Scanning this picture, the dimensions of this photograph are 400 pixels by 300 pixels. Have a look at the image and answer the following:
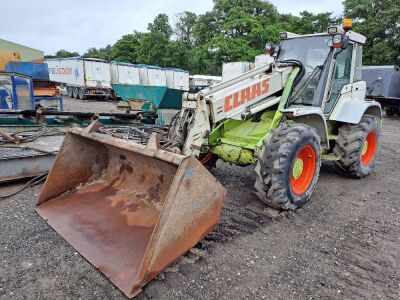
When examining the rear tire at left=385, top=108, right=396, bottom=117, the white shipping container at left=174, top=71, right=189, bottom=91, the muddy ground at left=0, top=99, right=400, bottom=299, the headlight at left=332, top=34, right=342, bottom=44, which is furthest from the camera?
the white shipping container at left=174, top=71, right=189, bottom=91

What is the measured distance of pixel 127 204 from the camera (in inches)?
125

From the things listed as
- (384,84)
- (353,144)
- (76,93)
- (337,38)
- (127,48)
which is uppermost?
(127,48)

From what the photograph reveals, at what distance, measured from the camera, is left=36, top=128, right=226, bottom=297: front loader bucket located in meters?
2.31

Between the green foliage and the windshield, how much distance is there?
2004 cm

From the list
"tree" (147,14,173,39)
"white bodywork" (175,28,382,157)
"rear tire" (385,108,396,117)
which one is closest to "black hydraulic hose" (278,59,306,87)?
"white bodywork" (175,28,382,157)

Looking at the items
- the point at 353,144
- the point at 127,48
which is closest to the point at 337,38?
the point at 353,144

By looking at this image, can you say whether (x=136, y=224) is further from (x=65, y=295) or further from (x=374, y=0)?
(x=374, y=0)

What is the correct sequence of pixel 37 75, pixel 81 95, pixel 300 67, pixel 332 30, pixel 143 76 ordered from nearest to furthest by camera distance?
pixel 332 30 < pixel 300 67 < pixel 37 75 < pixel 81 95 < pixel 143 76

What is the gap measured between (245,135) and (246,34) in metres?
28.8

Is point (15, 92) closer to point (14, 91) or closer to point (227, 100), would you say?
point (14, 91)

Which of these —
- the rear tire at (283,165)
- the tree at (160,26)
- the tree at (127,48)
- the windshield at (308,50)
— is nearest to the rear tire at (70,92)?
the tree at (127,48)

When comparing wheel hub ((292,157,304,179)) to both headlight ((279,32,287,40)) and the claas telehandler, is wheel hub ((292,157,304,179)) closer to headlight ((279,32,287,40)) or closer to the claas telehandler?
→ the claas telehandler

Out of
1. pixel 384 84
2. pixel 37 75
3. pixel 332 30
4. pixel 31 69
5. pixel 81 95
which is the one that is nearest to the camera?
pixel 332 30

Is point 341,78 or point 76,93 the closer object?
point 341,78
